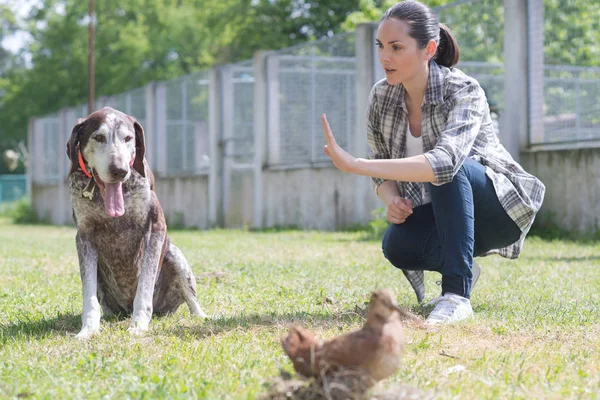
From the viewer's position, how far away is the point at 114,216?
4.75 meters

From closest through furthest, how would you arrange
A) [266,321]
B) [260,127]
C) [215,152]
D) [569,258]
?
[266,321]
[569,258]
[260,127]
[215,152]

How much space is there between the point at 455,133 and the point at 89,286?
6.86 feet

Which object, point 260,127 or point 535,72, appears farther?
point 260,127

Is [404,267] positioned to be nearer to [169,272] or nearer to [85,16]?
[169,272]

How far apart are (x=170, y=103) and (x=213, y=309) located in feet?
58.2

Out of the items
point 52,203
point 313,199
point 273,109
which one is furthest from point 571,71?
point 52,203

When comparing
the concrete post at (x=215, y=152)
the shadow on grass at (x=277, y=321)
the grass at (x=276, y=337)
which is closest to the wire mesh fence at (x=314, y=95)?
the concrete post at (x=215, y=152)

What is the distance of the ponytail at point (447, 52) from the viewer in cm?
509

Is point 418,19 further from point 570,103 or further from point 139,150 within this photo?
point 570,103

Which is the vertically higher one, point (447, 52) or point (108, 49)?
point (108, 49)

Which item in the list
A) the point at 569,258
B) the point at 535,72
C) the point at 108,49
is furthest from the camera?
the point at 108,49

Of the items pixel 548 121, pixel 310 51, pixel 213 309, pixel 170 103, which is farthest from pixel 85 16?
pixel 213 309

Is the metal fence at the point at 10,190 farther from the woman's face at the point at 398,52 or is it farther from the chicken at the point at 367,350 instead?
the chicken at the point at 367,350

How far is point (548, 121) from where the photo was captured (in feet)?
40.5
